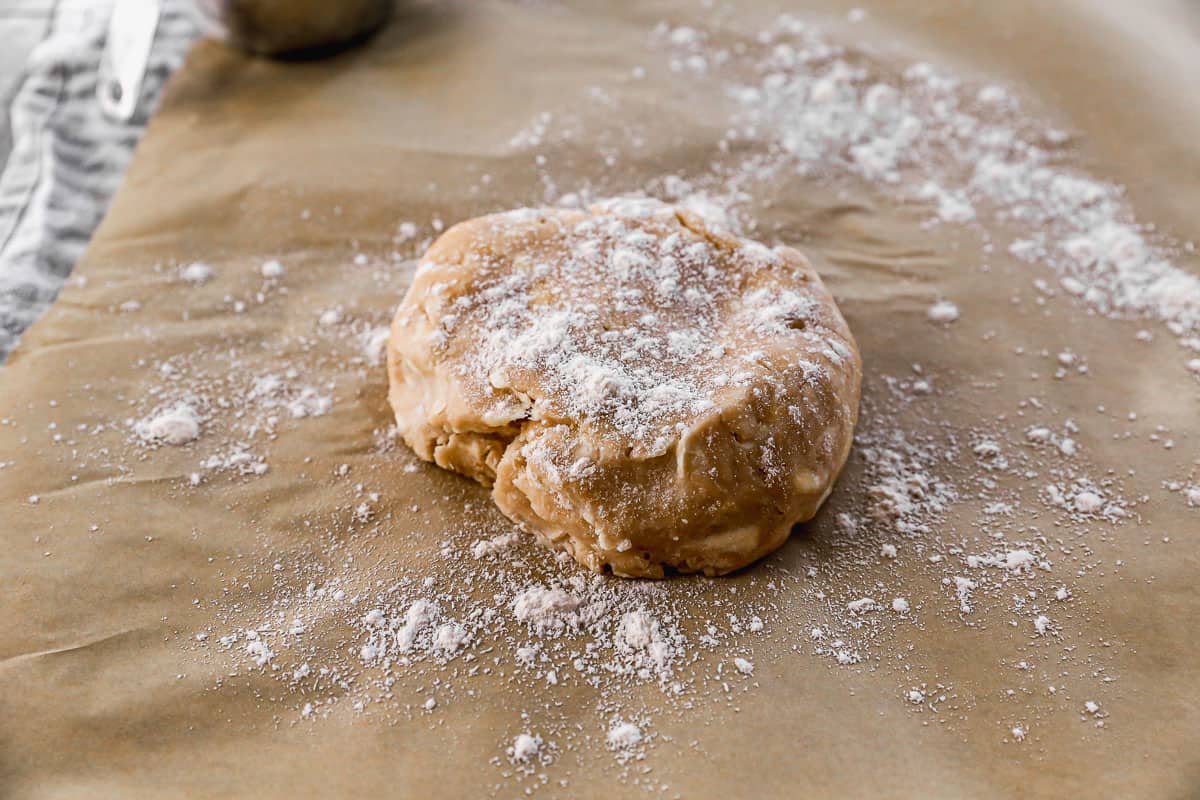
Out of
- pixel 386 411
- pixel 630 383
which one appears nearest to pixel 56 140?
pixel 386 411

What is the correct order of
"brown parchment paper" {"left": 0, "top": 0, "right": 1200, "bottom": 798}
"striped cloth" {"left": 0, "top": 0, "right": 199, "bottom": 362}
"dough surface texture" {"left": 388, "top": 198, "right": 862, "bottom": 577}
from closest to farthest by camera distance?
"brown parchment paper" {"left": 0, "top": 0, "right": 1200, "bottom": 798} → "dough surface texture" {"left": 388, "top": 198, "right": 862, "bottom": 577} → "striped cloth" {"left": 0, "top": 0, "right": 199, "bottom": 362}

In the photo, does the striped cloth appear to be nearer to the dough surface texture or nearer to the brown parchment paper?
the brown parchment paper

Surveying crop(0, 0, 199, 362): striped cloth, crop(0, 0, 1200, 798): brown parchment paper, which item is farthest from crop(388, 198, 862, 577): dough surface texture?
crop(0, 0, 199, 362): striped cloth

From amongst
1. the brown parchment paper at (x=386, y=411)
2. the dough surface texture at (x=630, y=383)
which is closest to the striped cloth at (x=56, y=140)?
the brown parchment paper at (x=386, y=411)

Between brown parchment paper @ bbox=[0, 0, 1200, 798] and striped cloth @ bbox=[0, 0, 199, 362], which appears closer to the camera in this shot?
brown parchment paper @ bbox=[0, 0, 1200, 798]

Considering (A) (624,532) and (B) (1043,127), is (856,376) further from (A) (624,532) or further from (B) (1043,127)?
(B) (1043,127)

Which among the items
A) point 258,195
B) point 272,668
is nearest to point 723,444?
point 272,668

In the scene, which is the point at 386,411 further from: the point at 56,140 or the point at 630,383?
the point at 56,140
